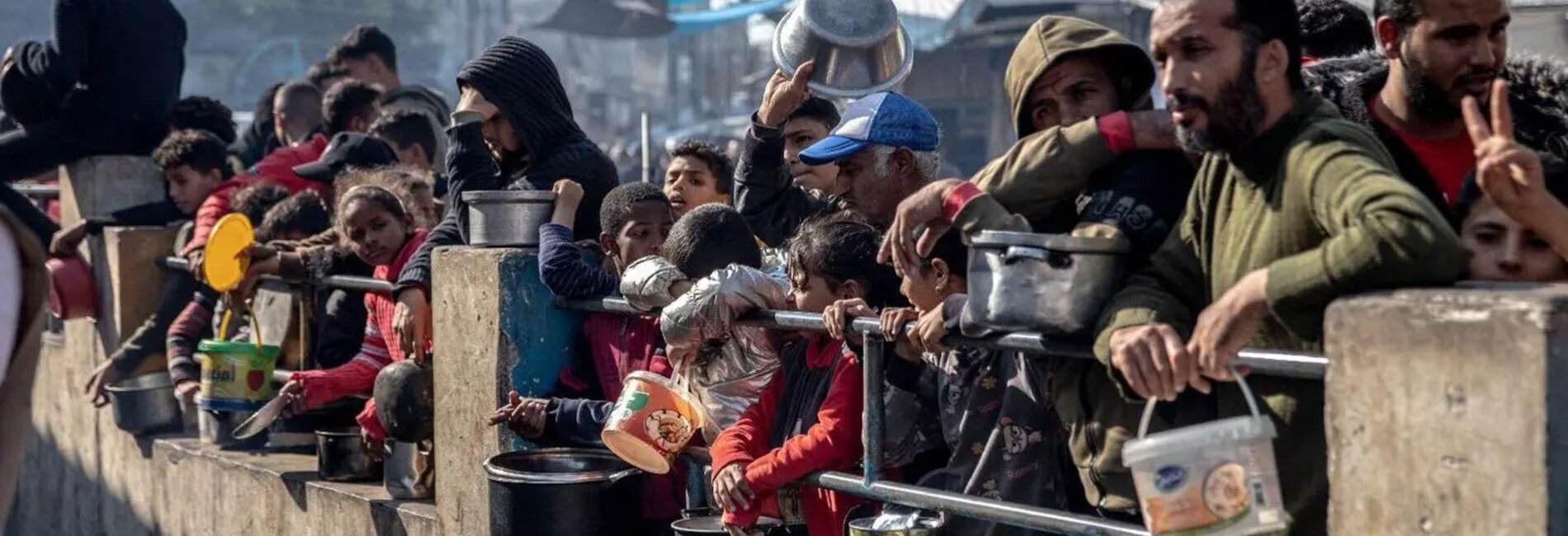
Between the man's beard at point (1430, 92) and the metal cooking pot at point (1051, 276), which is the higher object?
the man's beard at point (1430, 92)

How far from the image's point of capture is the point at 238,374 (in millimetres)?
7352

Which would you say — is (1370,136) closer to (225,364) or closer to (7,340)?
(7,340)

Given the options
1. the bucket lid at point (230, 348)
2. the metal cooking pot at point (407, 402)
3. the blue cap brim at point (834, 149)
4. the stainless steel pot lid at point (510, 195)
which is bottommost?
the metal cooking pot at point (407, 402)

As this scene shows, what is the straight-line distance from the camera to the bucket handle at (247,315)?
7449 mm

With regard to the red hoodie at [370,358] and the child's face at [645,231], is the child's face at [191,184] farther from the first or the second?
the child's face at [645,231]

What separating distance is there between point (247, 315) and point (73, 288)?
1829 mm

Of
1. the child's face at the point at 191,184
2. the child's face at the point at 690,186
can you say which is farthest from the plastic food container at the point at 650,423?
the child's face at the point at 191,184

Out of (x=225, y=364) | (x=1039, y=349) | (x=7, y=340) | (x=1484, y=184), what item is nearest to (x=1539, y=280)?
(x=1484, y=184)

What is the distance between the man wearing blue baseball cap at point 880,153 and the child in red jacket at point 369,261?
2.33m

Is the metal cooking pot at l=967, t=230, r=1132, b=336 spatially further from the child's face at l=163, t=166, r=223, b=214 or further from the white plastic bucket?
the child's face at l=163, t=166, r=223, b=214

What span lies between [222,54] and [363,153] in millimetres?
40993

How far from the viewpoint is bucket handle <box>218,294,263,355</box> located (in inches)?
293

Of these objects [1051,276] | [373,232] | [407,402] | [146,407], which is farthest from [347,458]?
[1051,276]

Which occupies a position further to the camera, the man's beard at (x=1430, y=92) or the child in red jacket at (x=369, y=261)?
the child in red jacket at (x=369, y=261)
